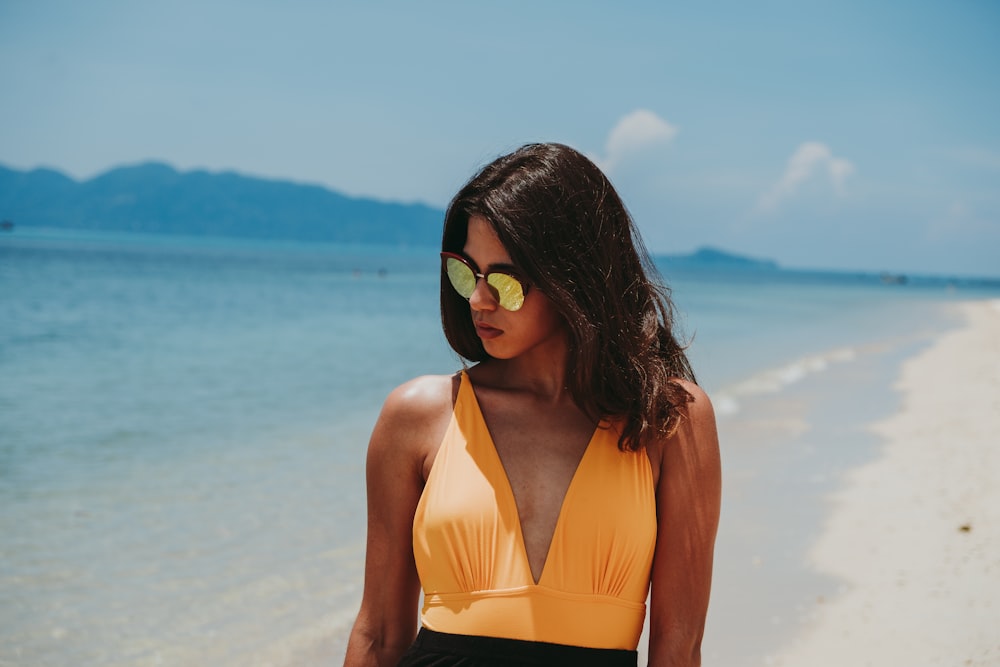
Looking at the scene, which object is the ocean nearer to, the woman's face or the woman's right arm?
the woman's face

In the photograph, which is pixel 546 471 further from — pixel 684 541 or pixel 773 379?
pixel 773 379

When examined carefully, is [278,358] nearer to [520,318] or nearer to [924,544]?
[924,544]

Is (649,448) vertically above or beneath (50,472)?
above

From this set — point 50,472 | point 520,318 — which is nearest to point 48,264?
point 50,472

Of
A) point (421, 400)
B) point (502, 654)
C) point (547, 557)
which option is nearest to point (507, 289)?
point (421, 400)

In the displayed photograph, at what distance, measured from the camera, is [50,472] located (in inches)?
340

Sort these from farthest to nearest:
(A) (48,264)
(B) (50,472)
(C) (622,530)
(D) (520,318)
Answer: (A) (48,264) → (B) (50,472) → (D) (520,318) → (C) (622,530)

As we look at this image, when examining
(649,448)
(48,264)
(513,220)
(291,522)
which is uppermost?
(513,220)

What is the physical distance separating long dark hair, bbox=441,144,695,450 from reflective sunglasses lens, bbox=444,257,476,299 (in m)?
0.08

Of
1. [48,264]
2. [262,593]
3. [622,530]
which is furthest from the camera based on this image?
[48,264]

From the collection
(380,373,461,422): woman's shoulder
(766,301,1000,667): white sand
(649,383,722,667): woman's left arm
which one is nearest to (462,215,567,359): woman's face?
(380,373,461,422): woman's shoulder

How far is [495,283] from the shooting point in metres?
1.77

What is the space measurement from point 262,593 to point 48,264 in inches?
2201

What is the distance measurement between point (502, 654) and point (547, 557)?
7.8 inches
